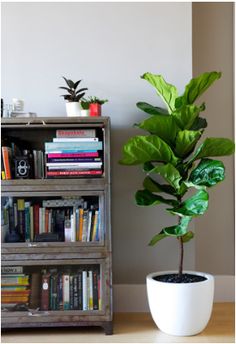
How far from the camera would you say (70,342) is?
7.79ft

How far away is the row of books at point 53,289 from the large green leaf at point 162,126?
82cm

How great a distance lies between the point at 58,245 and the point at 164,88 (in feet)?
3.49

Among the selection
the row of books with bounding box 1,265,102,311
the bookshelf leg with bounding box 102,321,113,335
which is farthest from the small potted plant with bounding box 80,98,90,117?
the bookshelf leg with bounding box 102,321,113,335

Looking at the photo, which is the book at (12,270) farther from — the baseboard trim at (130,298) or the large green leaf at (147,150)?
the large green leaf at (147,150)

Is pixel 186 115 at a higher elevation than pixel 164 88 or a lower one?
lower

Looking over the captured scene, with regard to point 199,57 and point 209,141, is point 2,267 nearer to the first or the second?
point 209,141

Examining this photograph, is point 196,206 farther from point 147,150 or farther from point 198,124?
point 198,124

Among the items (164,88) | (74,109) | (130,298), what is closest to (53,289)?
(130,298)

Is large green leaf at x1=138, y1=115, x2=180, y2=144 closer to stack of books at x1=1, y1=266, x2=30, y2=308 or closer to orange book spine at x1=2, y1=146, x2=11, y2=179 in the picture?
orange book spine at x1=2, y1=146, x2=11, y2=179

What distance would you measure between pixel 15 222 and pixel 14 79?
3.13ft

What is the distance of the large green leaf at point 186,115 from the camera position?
2402mm

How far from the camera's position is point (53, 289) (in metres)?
2.52

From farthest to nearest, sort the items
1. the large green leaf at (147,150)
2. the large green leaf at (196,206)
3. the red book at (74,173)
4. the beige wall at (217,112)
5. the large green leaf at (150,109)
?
1. the beige wall at (217,112)
2. the large green leaf at (150,109)
3. the red book at (74,173)
4. the large green leaf at (147,150)
5. the large green leaf at (196,206)

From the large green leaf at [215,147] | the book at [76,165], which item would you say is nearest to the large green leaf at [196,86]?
the large green leaf at [215,147]
